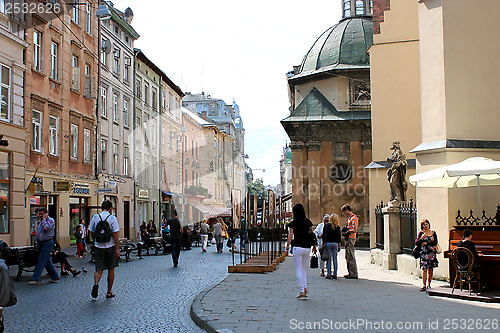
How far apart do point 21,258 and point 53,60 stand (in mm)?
14725

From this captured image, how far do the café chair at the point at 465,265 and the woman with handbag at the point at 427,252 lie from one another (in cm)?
70

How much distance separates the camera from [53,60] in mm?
26688

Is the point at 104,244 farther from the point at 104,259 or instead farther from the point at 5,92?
the point at 5,92

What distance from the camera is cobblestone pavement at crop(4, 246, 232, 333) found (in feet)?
27.2

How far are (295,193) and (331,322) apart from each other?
3186cm

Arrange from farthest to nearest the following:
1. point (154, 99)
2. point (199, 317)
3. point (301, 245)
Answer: point (154, 99), point (301, 245), point (199, 317)

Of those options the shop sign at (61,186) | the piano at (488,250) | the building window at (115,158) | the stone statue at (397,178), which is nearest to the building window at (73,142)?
the shop sign at (61,186)

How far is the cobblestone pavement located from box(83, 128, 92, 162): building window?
1587 centimetres

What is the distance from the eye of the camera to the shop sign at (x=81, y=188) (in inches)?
1131

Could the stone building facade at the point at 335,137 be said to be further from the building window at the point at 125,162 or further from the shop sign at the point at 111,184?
the shop sign at the point at 111,184

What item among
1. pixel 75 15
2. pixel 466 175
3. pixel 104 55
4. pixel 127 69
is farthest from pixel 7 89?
pixel 127 69

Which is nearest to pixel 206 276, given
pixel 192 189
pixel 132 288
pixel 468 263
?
pixel 132 288

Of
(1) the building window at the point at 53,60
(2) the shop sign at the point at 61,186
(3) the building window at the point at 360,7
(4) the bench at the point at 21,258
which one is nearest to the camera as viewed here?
(4) the bench at the point at 21,258

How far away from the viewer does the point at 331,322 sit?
8.02 m
